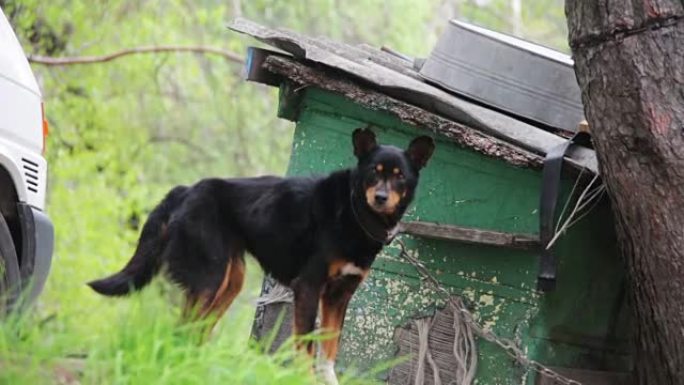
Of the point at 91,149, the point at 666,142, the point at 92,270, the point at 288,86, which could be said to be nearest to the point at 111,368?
the point at 666,142

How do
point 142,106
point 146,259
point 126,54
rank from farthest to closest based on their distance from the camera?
point 142,106, point 126,54, point 146,259

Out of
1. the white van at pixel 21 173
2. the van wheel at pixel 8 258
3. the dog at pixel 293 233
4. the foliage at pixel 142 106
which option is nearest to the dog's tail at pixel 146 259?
the dog at pixel 293 233

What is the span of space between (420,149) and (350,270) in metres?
0.73

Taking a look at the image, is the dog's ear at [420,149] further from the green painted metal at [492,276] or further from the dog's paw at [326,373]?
the dog's paw at [326,373]

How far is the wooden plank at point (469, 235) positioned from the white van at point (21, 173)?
85.4 inches

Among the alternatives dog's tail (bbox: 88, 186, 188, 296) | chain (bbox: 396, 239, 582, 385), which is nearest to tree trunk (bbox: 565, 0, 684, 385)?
chain (bbox: 396, 239, 582, 385)

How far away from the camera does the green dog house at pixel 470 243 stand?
22.2 feet

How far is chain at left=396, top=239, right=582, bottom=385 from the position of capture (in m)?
6.58

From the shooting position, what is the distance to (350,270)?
6.31 m

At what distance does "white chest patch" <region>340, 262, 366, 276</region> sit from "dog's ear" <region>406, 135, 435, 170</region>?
2.08ft

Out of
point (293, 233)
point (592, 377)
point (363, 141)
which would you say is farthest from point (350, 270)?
point (592, 377)

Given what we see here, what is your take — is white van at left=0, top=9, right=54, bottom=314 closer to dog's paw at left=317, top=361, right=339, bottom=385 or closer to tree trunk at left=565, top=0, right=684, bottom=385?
dog's paw at left=317, top=361, right=339, bottom=385

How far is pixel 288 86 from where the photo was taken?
25.2ft

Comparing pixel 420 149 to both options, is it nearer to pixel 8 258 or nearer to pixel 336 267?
pixel 336 267
